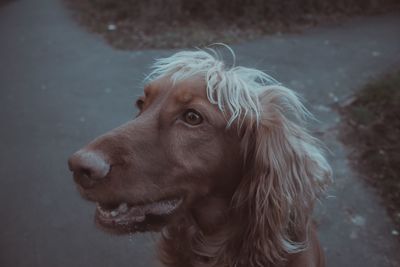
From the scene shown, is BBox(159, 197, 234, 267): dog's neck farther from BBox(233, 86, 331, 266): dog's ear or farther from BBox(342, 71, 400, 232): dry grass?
BBox(342, 71, 400, 232): dry grass

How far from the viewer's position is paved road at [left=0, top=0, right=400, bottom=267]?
3582 mm

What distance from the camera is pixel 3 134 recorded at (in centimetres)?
510

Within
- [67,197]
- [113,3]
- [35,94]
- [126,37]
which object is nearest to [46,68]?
[35,94]

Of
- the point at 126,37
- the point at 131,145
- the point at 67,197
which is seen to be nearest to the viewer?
the point at 131,145

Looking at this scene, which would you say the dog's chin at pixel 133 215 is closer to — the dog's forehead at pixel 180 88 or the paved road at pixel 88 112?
the dog's forehead at pixel 180 88

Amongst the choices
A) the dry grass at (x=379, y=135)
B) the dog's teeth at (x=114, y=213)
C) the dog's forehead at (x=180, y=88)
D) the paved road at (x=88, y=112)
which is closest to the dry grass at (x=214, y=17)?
the paved road at (x=88, y=112)

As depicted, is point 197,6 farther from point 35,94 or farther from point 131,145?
point 131,145

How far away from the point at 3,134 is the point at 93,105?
1.09 meters

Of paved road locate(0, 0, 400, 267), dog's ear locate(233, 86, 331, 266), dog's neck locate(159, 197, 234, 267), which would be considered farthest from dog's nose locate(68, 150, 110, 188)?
paved road locate(0, 0, 400, 267)

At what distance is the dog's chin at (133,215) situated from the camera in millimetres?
2109

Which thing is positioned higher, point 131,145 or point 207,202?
point 131,145

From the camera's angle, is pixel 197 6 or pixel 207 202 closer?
pixel 207 202

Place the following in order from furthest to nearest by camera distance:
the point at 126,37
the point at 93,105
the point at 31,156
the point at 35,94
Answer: the point at 126,37, the point at 35,94, the point at 93,105, the point at 31,156

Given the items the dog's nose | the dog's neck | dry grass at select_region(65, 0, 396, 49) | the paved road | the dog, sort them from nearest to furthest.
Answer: the dog's nose < the dog < the dog's neck < the paved road < dry grass at select_region(65, 0, 396, 49)
